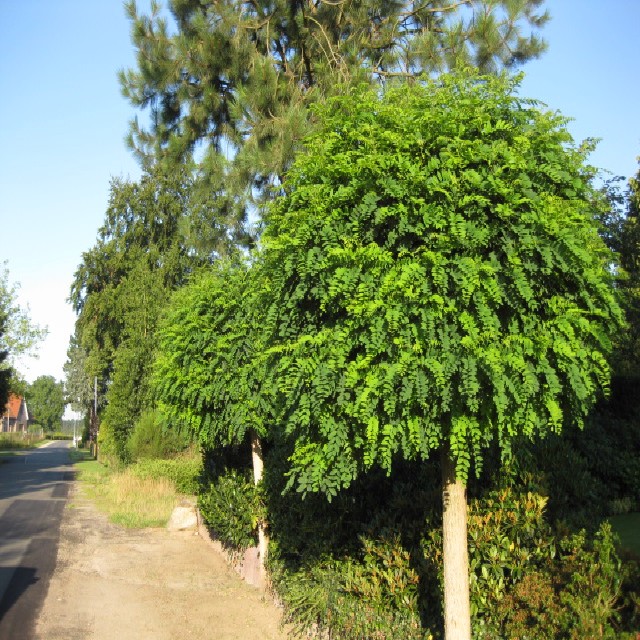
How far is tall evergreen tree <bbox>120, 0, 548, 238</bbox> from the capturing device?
13320mm

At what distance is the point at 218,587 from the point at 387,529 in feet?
15.3

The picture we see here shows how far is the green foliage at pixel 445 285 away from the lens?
4227 mm

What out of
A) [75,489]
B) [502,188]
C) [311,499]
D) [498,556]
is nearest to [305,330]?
[502,188]

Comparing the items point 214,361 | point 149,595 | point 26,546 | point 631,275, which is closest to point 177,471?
point 26,546

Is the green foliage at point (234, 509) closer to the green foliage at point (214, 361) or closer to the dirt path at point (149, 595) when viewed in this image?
the dirt path at point (149, 595)

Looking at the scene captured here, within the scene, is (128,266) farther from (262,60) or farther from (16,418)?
(16,418)

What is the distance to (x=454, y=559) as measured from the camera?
474 centimetres

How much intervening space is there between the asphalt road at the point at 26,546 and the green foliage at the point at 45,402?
12328cm

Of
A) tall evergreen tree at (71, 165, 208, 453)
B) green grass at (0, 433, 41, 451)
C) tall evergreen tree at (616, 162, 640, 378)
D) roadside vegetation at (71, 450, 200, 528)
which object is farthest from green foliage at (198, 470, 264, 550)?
green grass at (0, 433, 41, 451)

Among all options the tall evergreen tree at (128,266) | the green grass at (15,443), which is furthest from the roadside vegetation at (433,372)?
the green grass at (15,443)

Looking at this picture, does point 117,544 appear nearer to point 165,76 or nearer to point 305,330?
point 165,76

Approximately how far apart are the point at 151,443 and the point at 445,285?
72.8ft

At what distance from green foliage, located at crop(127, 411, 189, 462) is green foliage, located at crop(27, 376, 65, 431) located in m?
125

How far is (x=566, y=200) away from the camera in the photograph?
15.2 ft
